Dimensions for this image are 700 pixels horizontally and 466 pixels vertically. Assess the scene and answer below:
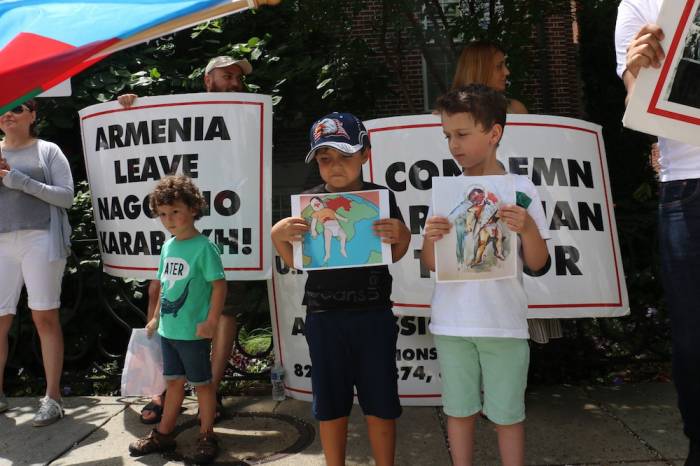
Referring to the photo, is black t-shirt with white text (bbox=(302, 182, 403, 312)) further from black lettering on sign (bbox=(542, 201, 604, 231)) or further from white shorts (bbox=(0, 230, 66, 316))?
white shorts (bbox=(0, 230, 66, 316))

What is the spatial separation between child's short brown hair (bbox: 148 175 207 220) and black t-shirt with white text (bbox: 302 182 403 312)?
2.97 ft

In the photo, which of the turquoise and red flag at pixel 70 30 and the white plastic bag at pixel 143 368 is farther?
the white plastic bag at pixel 143 368

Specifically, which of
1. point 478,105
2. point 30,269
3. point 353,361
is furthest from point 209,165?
point 478,105

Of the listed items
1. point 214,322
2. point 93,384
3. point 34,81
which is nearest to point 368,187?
point 214,322

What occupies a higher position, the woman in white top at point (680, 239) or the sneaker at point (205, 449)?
the woman in white top at point (680, 239)

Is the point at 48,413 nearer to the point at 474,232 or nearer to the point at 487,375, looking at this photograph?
the point at 487,375

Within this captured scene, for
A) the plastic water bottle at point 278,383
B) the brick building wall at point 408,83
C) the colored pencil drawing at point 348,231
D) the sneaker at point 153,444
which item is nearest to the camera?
the colored pencil drawing at point 348,231

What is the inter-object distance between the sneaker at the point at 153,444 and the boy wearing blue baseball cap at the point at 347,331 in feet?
3.70

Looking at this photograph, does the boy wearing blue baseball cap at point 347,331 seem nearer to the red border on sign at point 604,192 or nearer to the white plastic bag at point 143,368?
the red border on sign at point 604,192

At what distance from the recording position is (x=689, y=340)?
7.99 feet

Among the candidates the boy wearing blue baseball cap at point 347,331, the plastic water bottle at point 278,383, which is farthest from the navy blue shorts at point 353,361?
the plastic water bottle at point 278,383

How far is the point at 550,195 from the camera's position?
12.4 ft

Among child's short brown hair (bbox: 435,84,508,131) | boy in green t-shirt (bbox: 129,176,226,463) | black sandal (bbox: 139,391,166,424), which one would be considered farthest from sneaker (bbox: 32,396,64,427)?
child's short brown hair (bbox: 435,84,508,131)

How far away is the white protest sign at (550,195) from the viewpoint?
3.76 metres
